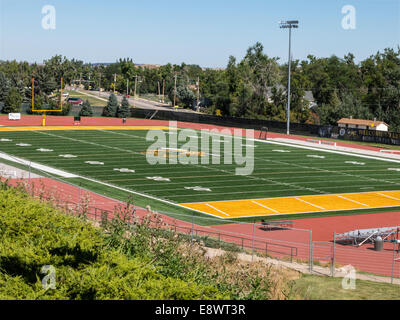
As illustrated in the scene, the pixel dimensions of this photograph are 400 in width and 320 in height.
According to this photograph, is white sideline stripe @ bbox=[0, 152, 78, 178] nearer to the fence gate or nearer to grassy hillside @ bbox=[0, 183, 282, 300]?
the fence gate

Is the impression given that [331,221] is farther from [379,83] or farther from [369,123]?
[379,83]

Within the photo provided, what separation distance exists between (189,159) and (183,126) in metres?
30.1

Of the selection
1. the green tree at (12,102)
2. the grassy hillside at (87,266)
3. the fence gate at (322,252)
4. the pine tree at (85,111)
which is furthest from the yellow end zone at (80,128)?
the grassy hillside at (87,266)

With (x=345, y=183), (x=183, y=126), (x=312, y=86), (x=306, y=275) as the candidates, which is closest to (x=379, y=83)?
(x=312, y=86)

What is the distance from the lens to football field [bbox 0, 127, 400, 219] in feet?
90.3

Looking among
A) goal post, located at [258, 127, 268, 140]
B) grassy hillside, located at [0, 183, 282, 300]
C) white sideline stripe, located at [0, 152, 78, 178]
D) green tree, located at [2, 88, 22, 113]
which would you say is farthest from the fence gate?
green tree, located at [2, 88, 22, 113]

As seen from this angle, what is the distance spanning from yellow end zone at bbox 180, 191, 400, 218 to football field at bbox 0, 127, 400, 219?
0.04 meters

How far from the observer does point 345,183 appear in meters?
34.3

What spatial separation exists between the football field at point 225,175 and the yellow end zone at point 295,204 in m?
0.04

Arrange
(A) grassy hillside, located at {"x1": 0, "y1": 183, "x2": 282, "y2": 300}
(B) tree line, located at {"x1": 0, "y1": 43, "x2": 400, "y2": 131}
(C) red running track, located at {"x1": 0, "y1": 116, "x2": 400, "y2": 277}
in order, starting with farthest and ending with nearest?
1. (B) tree line, located at {"x1": 0, "y1": 43, "x2": 400, "y2": 131}
2. (C) red running track, located at {"x1": 0, "y1": 116, "x2": 400, "y2": 277}
3. (A) grassy hillside, located at {"x1": 0, "y1": 183, "x2": 282, "y2": 300}

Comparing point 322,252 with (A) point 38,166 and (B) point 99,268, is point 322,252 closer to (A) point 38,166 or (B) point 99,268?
(B) point 99,268

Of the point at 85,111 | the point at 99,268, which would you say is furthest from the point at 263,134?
the point at 99,268

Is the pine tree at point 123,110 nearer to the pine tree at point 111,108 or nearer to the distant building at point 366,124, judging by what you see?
the pine tree at point 111,108
